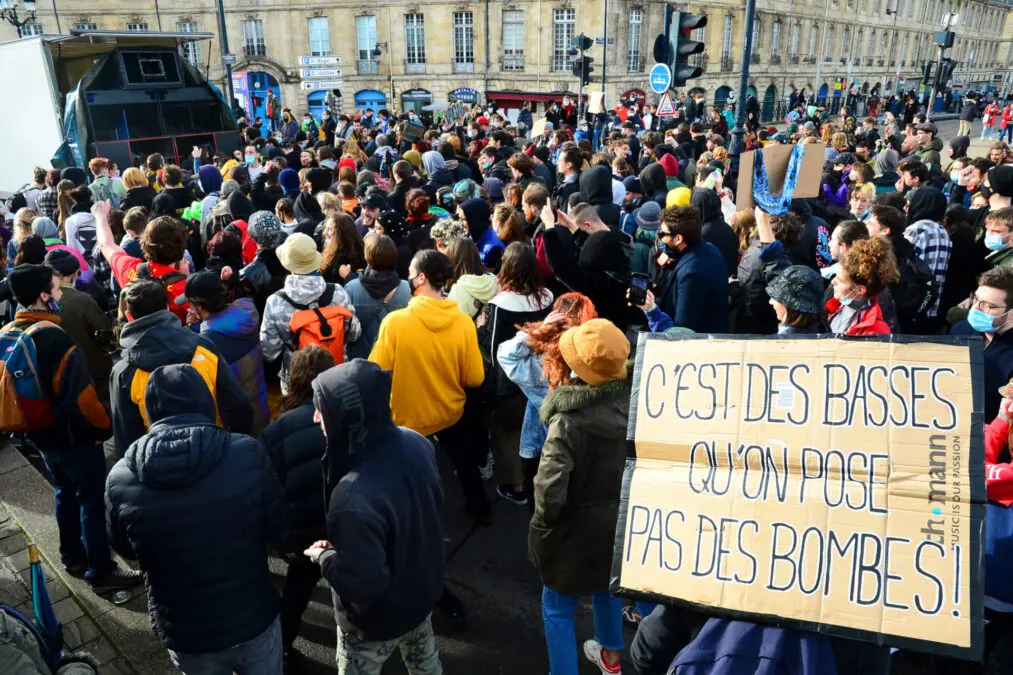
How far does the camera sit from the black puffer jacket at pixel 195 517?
7.43ft

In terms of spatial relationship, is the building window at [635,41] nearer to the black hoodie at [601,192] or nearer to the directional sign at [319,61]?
the directional sign at [319,61]

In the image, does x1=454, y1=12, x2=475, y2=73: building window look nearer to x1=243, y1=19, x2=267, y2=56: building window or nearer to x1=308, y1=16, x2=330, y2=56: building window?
x1=308, y1=16, x2=330, y2=56: building window

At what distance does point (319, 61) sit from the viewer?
3397cm

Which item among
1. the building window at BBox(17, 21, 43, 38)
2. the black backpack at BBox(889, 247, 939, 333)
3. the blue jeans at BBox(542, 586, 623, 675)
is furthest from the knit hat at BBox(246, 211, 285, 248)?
the building window at BBox(17, 21, 43, 38)

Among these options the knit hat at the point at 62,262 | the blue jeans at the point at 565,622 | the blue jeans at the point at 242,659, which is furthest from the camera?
the knit hat at the point at 62,262

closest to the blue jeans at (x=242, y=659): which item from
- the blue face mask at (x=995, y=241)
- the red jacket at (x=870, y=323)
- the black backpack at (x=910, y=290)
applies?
the red jacket at (x=870, y=323)

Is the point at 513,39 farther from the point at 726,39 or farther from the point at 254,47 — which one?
the point at 254,47

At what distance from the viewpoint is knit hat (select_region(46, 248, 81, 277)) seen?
442cm

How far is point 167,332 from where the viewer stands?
3225 mm

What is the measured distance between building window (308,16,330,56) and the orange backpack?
37.1 metres

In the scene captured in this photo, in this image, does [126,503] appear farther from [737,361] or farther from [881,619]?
[881,619]

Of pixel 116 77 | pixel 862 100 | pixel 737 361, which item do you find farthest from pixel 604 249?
pixel 862 100

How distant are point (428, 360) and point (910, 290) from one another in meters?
3.47

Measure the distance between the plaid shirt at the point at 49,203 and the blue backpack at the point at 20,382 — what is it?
570 cm
